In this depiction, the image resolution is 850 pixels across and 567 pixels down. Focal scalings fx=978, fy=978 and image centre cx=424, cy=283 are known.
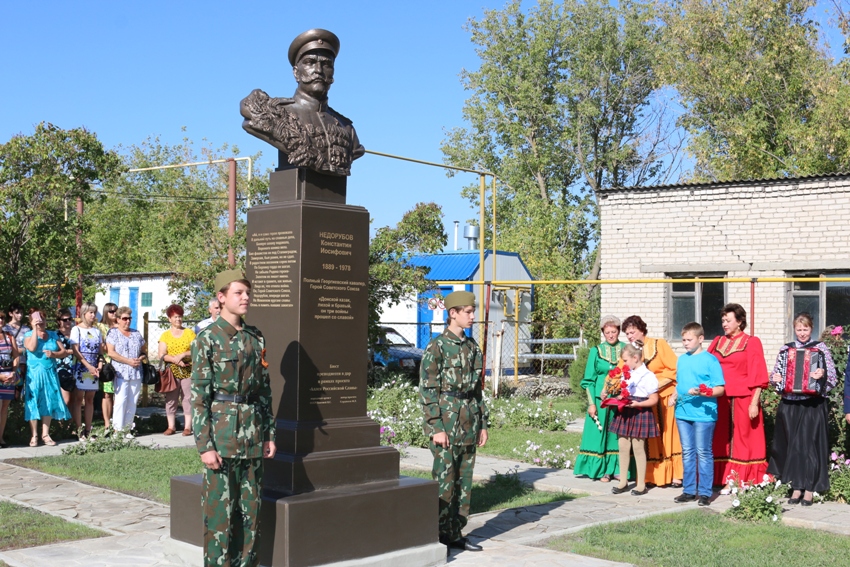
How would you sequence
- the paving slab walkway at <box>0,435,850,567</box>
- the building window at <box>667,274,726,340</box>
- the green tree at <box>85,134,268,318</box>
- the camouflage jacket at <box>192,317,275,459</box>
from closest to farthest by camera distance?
the camouflage jacket at <box>192,317,275,459</box>, the paving slab walkway at <box>0,435,850,567</box>, the building window at <box>667,274,726,340</box>, the green tree at <box>85,134,268,318</box>

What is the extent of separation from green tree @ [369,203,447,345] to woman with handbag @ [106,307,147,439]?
20.8 ft

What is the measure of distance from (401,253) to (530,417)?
5113mm

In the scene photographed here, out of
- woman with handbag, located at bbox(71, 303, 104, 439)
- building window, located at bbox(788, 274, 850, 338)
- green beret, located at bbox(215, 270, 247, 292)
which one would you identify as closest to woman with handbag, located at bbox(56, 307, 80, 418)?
woman with handbag, located at bbox(71, 303, 104, 439)

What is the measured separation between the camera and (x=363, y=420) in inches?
271

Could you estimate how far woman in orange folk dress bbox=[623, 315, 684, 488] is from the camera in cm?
996

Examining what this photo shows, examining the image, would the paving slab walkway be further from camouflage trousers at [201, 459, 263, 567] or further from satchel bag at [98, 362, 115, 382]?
satchel bag at [98, 362, 115, 382]

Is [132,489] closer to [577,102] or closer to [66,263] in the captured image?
[66,263]

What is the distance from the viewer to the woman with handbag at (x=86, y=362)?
41.5ft

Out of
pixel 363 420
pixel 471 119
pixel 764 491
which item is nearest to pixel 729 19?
pixel 471 119

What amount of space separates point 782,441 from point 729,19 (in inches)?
977

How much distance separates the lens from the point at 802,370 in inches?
352

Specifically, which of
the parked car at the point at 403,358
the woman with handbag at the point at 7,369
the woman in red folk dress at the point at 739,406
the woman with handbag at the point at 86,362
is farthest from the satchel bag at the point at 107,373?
the parked car at the point at 403,358

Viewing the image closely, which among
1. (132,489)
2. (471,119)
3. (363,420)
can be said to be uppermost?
(471,119)

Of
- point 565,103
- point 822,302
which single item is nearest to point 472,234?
point 565,103
